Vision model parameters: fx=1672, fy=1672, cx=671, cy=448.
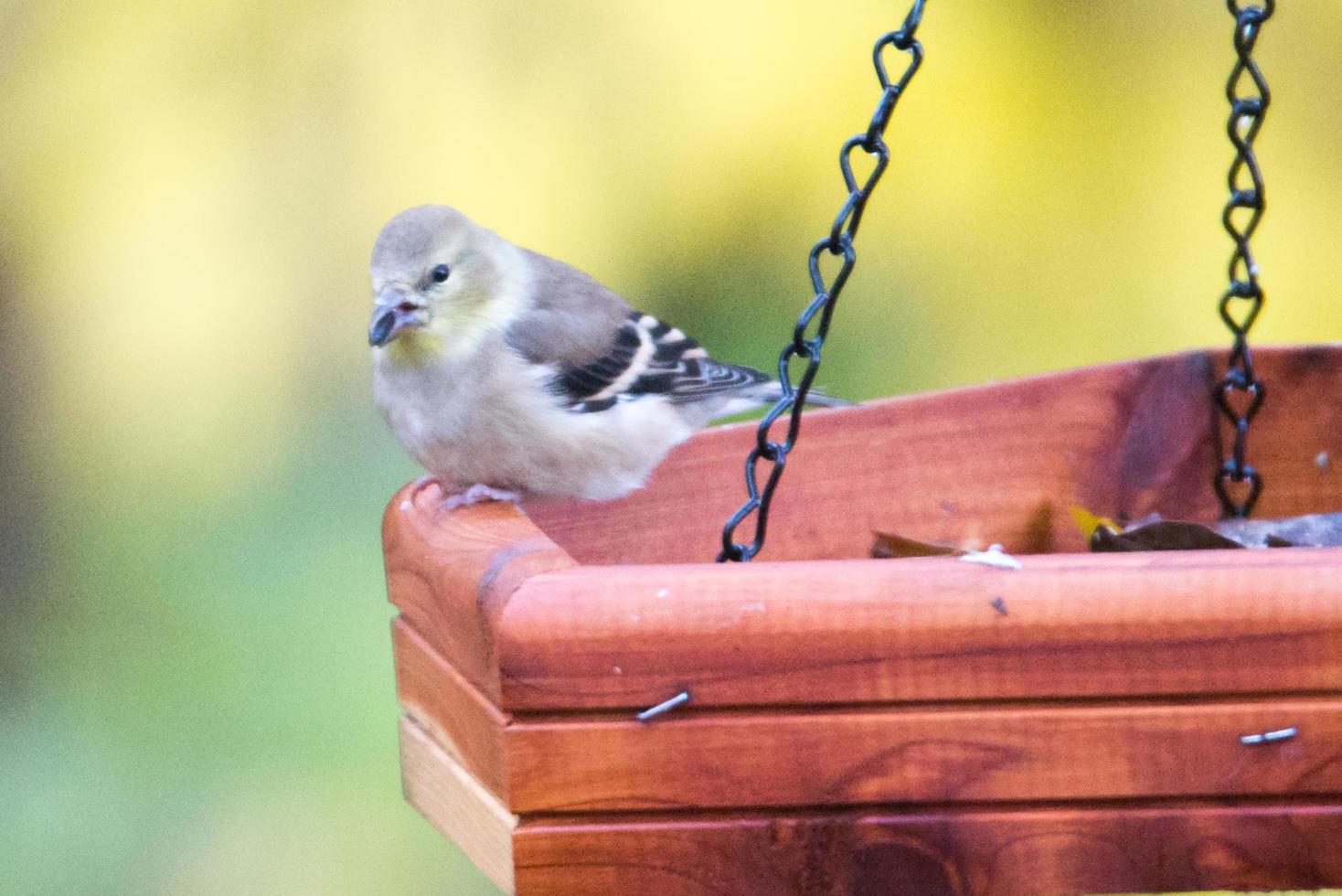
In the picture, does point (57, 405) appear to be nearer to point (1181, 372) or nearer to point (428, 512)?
point (428, 512)

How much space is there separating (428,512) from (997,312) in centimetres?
179

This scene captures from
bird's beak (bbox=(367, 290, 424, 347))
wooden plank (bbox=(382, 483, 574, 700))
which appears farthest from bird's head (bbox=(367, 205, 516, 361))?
wooden plank (bbox=(382, 483, 574, 700))

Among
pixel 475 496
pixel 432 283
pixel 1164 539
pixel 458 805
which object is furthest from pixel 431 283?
pixel 1164 539

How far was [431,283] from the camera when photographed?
246cm

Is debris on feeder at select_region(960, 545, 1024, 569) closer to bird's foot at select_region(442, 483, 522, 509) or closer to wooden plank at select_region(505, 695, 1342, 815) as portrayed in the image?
wooden plank at select_region(505, 695, 1342, 815)

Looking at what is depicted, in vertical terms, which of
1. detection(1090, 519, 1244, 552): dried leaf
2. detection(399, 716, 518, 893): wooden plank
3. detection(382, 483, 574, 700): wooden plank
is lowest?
detection(399, 716, 518, 893): wooden plank

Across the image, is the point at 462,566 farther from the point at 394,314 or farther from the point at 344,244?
the point at 344,244

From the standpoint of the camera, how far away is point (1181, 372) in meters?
2.45

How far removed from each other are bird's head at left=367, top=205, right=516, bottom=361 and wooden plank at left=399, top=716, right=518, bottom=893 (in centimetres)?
67

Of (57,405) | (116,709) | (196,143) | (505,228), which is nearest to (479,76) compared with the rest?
(505,228)

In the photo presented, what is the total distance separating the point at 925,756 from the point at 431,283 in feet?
4.04

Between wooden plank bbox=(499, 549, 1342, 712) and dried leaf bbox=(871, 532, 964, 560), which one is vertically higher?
wooden plank bbox=(499, 549, 1342, 712)

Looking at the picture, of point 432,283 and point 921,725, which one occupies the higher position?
point 432,283

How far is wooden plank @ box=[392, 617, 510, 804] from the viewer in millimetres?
1569
